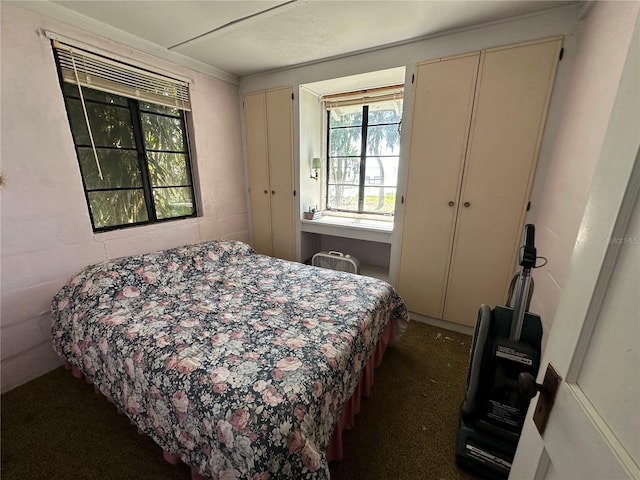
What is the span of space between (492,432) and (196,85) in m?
3.45

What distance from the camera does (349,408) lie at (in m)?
1.38

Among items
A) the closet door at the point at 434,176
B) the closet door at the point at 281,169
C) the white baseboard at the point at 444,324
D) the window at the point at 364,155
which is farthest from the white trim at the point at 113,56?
the white baseboard at the point at 444,324

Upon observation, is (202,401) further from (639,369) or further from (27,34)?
(27,34)

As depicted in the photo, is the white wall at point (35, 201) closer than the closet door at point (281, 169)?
Yes

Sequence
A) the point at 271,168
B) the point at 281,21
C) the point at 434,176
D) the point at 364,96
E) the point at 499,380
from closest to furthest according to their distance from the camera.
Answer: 1. the point at 499,380
2. the point at 281,21
3. the point at 434,176
4. the point at 364,96
5. the point at 271,168

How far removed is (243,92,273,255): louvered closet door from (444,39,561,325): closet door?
6.74 ft

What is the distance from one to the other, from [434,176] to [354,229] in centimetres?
89

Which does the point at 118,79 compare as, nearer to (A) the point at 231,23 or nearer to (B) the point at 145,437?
(A) the point at 231,23

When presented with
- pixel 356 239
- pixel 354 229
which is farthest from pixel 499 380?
pixel 356 239

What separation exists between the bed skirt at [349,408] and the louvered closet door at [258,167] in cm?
187

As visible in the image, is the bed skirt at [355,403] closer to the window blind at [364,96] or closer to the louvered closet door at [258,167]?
the louvered closet door at [258,167]

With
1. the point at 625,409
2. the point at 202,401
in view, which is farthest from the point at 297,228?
the point at 625,409

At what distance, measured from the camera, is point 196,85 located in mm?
2514

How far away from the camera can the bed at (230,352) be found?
0.89 m
